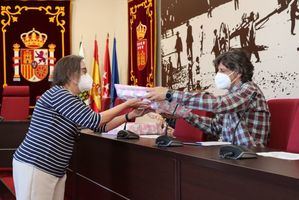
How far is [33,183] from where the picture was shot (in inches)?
98.6

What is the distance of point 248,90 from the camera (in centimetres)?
269

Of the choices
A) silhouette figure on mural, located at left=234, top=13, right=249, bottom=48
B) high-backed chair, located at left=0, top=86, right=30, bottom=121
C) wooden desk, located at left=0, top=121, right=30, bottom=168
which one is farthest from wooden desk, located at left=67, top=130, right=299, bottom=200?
high-backed chair, located at left=0, top=86, right=30, bottom=121

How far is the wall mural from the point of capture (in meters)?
3.85

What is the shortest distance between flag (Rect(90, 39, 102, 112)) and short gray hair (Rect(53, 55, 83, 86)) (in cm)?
479

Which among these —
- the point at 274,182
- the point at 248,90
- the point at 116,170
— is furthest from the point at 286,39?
the point at 274,182

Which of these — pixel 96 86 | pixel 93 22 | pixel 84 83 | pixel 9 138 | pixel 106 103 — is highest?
pixel 93 22

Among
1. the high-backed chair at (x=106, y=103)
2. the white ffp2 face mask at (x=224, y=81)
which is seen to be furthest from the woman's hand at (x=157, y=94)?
the high-backed chair at (x=106, y=103)

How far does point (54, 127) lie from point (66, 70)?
34 centimetres

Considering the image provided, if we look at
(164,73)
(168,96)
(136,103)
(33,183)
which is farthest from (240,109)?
(164,73)

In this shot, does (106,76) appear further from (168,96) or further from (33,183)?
(33,183)

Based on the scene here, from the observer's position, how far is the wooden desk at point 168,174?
5.32ft

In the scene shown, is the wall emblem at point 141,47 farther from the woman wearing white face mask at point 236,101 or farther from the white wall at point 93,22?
the woman wearing white face mask at point 236,101

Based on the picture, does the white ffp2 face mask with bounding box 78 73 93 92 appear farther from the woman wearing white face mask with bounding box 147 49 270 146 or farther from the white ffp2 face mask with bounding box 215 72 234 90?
the white ffp2 face mask with bounding box 215 72 234 90

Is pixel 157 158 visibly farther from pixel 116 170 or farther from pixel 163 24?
pixel 163 24
